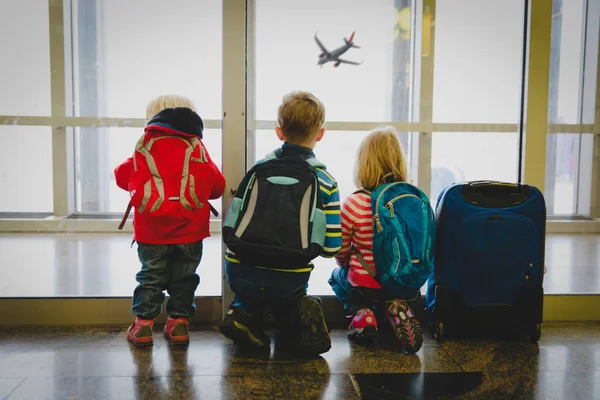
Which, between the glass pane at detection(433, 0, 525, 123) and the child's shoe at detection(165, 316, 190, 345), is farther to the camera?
the glass pane at detection(433, 0, 525, 123)

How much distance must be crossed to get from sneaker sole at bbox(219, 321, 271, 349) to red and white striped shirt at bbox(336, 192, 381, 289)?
57 centimetres

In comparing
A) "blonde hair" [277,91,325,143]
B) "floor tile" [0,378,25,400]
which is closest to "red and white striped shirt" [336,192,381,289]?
"blonde hair" [277,91,325,143]

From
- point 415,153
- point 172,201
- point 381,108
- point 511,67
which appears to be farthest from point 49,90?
point 511,67

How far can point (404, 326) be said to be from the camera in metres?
2.56

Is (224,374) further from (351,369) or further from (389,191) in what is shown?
(389,191)

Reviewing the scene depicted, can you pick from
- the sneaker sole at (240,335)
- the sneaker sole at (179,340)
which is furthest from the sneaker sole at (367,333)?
the sneaker sole at (179,340)

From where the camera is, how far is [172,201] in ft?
8.30

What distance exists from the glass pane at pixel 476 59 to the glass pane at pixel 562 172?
361 millimetres

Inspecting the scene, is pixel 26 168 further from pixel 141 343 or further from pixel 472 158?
pixel 472 158

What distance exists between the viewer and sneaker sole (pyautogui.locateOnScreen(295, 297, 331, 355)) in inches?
95.7

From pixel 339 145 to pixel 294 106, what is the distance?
22.6 inches

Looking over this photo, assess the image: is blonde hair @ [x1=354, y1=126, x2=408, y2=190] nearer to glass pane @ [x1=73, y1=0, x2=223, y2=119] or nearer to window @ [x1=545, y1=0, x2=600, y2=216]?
glass pane @ [x1=73, y1=0, x2=223, y2=119]

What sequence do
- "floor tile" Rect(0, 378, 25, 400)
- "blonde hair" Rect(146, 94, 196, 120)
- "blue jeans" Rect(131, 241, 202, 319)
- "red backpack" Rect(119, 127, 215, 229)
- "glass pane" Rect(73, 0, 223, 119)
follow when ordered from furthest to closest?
"glass pane" Rect(73, 0, 223, 119), "blonde hair" Rect(146, 94, 196, 120), "blue jeans" Rect(131, 241, 202, 319), "red backpack" Rect(119, 127, 215, 229), "floor tile" Rect(0, 378, 25, 400)

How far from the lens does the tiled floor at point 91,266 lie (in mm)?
2940
